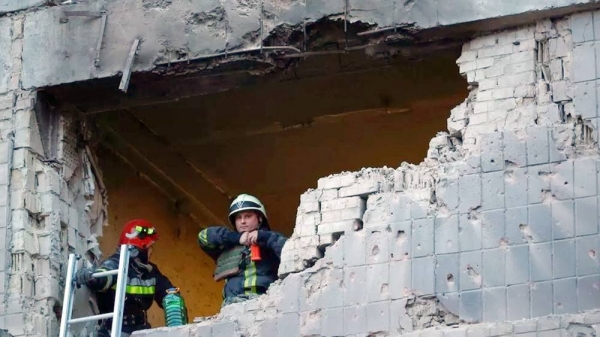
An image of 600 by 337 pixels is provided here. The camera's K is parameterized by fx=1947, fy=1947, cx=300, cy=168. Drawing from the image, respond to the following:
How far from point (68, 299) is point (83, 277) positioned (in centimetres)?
26

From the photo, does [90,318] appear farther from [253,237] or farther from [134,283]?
[253,237]

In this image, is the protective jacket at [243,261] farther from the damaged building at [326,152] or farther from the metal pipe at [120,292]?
the metal pipe at [120,292]

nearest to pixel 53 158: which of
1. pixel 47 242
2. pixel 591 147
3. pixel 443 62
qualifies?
pixel 47 242

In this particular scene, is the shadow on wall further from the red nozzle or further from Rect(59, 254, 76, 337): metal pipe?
the red nozzle

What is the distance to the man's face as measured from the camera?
13609 millimetres

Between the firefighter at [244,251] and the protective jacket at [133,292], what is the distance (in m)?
0.52

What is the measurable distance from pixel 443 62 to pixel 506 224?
2.38m

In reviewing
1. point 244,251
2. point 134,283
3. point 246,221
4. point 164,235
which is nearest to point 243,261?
point 244,251

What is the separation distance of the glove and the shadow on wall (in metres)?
1.56

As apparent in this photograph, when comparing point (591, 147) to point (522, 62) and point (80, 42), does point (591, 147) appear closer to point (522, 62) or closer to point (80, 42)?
point (522, 62)

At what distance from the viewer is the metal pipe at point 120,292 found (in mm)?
12852

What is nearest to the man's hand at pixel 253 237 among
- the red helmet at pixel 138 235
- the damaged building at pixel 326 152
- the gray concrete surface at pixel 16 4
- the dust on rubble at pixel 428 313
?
the damaged building at pixel 326 152

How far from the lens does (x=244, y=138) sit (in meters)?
15.3

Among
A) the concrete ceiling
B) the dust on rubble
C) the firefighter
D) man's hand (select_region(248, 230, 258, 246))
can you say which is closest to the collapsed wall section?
the concrete ceiling
